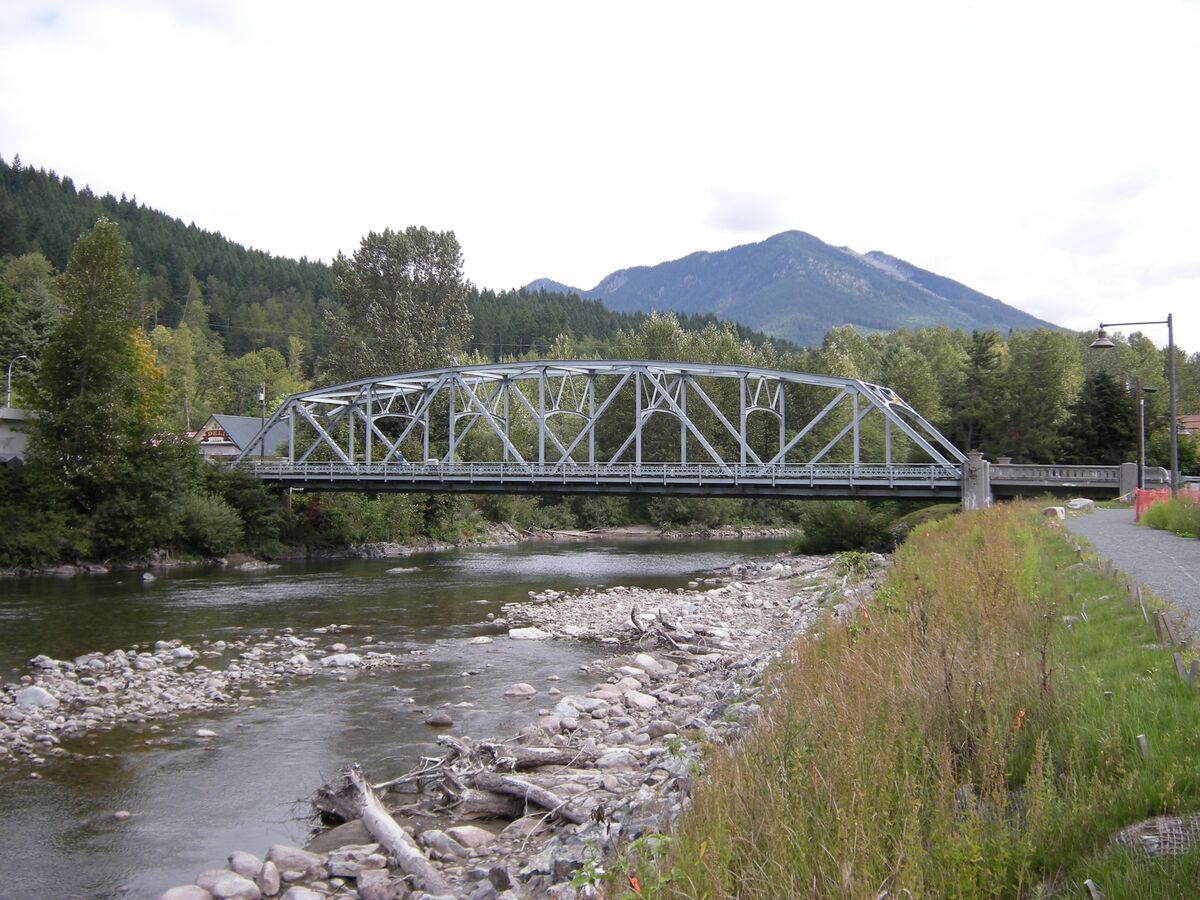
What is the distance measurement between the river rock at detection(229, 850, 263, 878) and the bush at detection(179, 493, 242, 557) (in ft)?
117

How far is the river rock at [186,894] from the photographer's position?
7.27 m

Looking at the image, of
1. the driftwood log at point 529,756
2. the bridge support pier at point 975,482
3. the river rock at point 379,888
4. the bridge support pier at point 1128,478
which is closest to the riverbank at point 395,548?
the bridge support pier at point 975,482

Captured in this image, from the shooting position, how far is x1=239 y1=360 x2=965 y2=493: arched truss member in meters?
41.3

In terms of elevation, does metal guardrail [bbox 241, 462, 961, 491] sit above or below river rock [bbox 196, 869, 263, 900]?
above

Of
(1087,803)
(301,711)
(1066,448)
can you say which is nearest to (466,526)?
(1066,448)

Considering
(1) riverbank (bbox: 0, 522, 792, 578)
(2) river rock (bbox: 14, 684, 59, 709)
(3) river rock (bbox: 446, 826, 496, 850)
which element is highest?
(3) river rock (bbox: 446, 826, 496, 850)

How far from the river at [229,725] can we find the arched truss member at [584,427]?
13.1m

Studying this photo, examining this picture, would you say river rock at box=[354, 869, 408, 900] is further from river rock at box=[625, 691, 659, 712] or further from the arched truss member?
the arched truss member

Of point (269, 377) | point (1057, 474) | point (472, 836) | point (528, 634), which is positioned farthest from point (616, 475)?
point (269, 377)

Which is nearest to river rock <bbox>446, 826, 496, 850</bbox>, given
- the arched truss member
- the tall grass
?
the tall grass

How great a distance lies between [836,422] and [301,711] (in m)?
60.4

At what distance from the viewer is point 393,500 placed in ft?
173

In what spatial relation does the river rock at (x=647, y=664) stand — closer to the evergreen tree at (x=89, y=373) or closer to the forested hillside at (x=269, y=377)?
the forested hillside at (x=269, y=377)

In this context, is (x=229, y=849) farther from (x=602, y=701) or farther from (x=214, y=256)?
(x=214, y=256)
